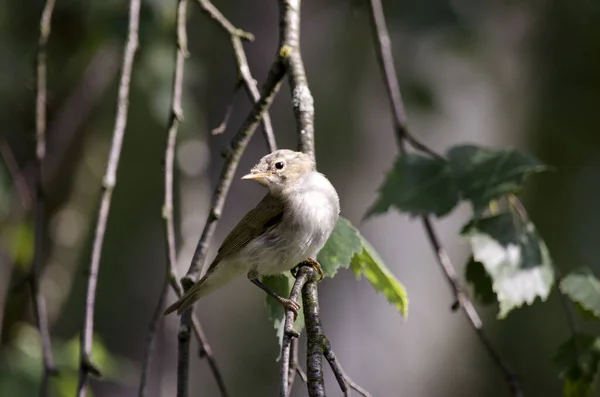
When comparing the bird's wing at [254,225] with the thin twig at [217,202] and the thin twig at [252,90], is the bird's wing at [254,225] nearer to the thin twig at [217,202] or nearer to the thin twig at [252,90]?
the thin twig at [252,90]

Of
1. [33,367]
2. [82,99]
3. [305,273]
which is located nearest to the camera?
[305,273]

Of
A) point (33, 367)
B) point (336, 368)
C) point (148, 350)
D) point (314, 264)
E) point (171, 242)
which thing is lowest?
point (336, 368)

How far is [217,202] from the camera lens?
2.19 m

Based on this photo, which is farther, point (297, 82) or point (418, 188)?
point (418, 188)

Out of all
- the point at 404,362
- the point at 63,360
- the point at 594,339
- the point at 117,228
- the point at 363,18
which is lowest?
the point at 594,339

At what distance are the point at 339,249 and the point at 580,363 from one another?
95cm

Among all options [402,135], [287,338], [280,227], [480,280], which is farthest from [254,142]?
[287,338]

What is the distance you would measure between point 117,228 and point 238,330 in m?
1.11

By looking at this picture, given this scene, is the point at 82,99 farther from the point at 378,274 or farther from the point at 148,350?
the point at 378,274

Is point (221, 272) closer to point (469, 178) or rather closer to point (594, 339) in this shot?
point (469, 178)

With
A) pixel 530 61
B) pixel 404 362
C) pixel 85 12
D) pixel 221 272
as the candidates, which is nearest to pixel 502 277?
pixel 221 272

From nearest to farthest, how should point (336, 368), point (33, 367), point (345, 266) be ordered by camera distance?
point (336, 368), point (345, 266), point (33, 367)

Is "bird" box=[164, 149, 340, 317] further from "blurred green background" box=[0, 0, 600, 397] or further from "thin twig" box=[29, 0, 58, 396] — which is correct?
"blurred green background" box=[0, 0, 600, 397]

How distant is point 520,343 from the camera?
24.0 feet
